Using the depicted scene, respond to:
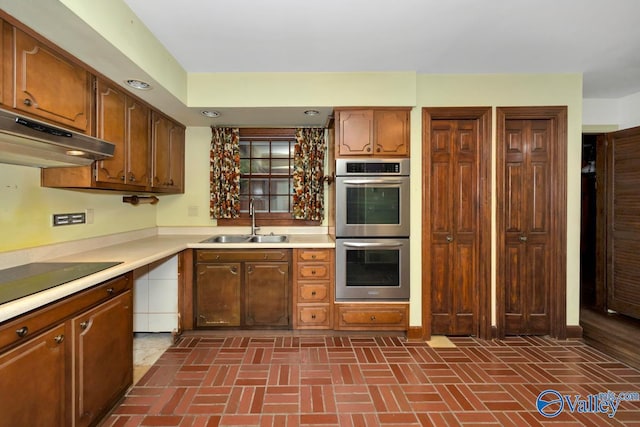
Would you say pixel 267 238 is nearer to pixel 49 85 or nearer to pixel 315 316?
pixel 315 316

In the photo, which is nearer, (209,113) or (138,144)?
(138,144)

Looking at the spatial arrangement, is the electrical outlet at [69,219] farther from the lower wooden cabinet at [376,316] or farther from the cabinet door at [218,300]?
the lower wooden cabinet at [376,316]

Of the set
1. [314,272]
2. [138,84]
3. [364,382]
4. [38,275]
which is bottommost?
[364,382]

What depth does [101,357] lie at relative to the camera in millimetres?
1714

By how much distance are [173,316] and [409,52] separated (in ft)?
10.4

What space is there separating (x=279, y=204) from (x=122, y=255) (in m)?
1.77

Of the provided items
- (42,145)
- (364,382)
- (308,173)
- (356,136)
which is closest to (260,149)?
(308,173)

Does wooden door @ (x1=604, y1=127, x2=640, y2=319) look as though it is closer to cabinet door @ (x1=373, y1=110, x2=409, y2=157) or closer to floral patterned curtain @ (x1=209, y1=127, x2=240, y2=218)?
cabinet door @ (x1=373, y1=110, x2=409, y2=157)

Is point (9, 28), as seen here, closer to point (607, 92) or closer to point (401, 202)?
point (401, 202)

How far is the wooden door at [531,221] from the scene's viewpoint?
2904mm

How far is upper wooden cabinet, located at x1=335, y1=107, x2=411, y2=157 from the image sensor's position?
2.87 m

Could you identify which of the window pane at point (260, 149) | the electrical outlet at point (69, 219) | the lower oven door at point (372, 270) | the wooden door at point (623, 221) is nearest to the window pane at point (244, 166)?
the window pane at point (260, 149)

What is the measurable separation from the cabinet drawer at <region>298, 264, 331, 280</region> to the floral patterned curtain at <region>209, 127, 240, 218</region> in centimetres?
111

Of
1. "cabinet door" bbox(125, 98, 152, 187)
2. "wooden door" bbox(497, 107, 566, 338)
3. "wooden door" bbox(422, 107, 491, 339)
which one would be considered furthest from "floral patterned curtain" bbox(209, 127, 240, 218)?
"wooden door" bbox(497, 107, 566, 338)
